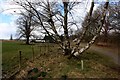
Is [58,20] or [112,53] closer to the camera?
[58,20]

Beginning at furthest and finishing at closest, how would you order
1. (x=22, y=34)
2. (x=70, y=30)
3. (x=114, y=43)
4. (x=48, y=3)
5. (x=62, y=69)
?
(x=22, y=34)
(x=114, y=43)
(x=70, y=30)
(x=48, y=3)
(x=62, y=69)

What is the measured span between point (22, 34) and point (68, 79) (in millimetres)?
55624

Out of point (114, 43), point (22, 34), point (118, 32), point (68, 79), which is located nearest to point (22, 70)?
point (68, 79)

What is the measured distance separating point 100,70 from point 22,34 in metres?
54.1

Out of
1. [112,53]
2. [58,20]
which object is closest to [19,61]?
[58,20]

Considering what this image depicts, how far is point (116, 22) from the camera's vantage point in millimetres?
47594

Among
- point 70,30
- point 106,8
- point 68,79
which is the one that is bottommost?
point 68,79

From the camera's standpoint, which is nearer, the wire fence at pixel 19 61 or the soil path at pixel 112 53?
the wire fence at pixel 19 61

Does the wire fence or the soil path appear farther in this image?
the soil path

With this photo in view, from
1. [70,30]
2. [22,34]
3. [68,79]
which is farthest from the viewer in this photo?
[22,34]

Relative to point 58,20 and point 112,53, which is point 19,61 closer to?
point 58,20

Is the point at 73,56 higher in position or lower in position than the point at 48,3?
lower

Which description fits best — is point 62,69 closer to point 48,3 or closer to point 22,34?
point 48,3

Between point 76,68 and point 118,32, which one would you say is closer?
point 76,68
